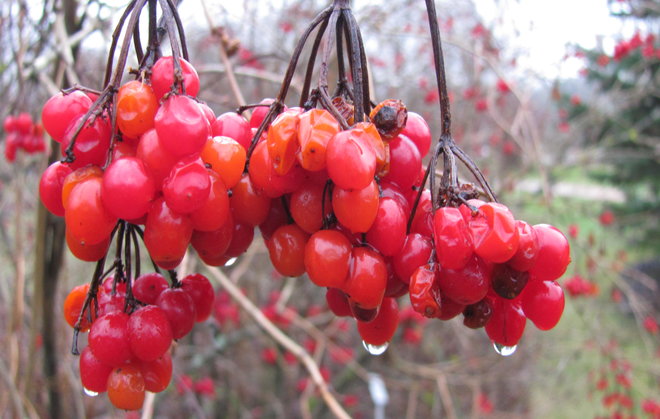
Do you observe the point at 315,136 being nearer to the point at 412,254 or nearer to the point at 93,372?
the point at 412,254

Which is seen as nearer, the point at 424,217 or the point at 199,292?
the point at 424,217

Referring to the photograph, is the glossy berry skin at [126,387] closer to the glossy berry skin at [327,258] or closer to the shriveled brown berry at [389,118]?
the glossy berry skin at [327,258]

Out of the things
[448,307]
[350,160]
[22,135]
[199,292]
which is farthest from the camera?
[22,135]

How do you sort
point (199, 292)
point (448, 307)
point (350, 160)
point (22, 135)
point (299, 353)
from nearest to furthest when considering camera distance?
1. point (350, 160)
2. point (448, 307)
3. point (199, 292)
4. point (299, 353)
5. point (22, 135)

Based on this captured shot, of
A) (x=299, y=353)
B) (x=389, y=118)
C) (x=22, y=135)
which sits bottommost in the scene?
(x=299, y=353)

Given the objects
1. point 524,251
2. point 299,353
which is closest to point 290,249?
point 524,251

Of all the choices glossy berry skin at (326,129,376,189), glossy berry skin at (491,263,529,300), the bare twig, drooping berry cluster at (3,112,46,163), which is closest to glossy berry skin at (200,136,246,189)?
glossy berry skin at (326,129,376,189)

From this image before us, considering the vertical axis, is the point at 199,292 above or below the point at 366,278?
below

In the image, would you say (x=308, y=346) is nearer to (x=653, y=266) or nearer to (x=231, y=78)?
(x=231, y=78)
